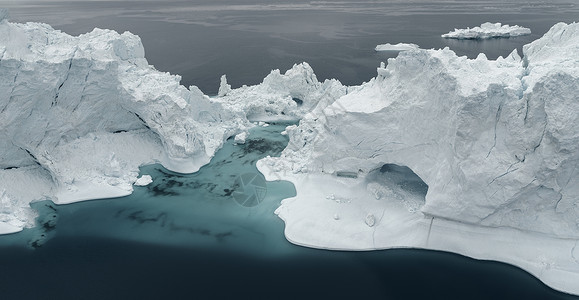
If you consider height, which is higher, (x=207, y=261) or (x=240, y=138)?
(x=240, y=138)

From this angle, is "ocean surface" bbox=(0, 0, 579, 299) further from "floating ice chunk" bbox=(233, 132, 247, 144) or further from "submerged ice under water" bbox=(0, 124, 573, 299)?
"floating ice chunk" bbox=(233, 132, 247, 144)

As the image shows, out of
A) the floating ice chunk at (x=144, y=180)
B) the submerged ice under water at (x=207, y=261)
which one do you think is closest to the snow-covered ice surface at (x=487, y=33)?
the submerged ice under water at (x=207, y=261)

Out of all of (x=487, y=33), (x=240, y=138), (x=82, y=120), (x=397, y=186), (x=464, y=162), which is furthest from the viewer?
(x=487, y=33)

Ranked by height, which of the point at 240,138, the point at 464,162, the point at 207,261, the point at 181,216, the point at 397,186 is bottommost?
the point at 181,216

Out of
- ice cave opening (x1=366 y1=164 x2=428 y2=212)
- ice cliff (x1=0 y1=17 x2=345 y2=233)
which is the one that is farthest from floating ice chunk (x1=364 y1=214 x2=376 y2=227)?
ice cliff (x1=0 y1=17 x2=345 y2=233)

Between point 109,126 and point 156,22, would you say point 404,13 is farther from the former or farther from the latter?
point 109,126

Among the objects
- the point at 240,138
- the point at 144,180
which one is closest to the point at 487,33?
the point at 240,138

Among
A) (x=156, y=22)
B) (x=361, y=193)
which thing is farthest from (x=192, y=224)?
(x=156, y=22)

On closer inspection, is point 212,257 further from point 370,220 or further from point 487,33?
point 487,33
